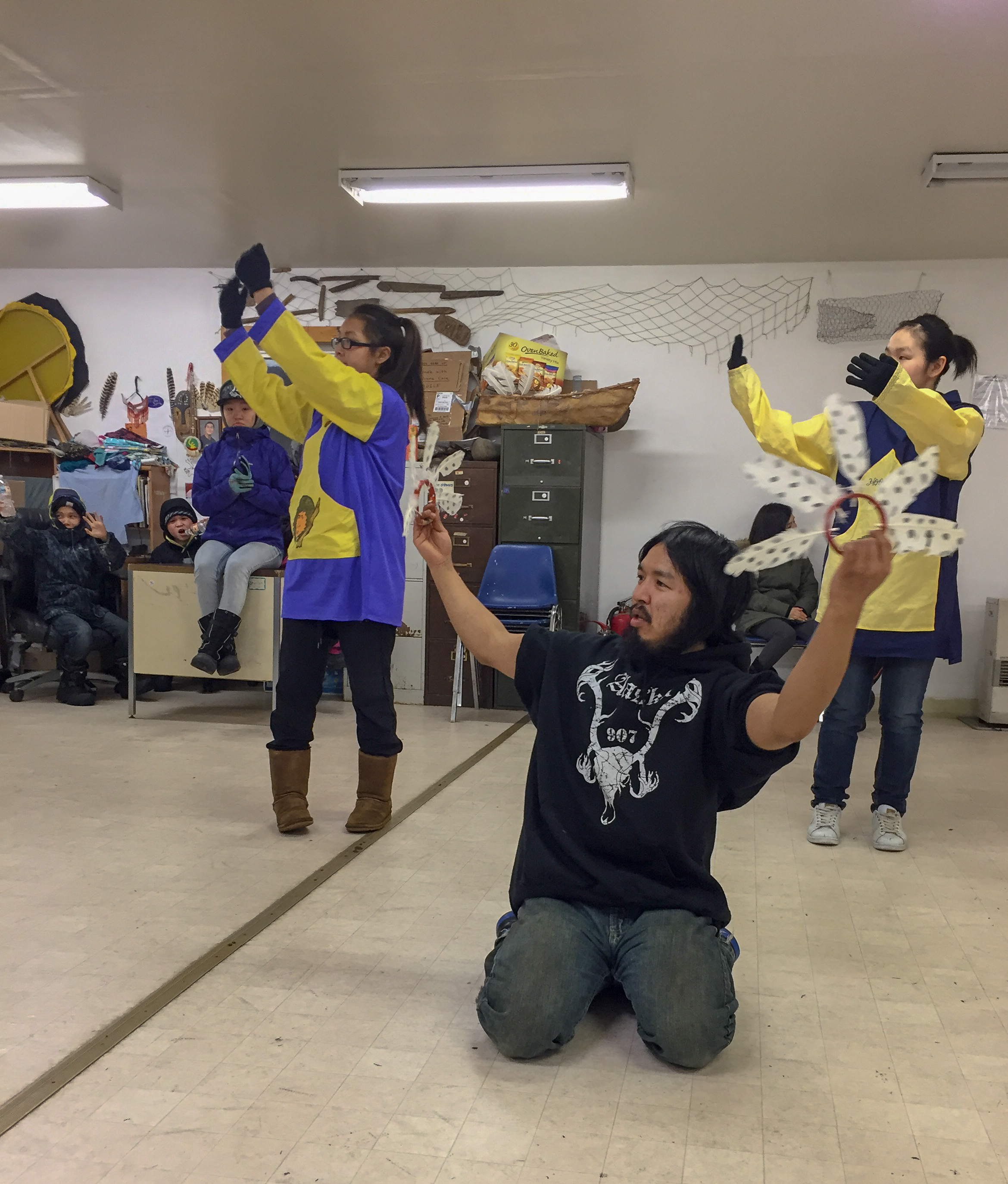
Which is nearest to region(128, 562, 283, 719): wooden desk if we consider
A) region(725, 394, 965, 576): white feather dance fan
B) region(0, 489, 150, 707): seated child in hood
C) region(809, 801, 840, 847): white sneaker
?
region(0, 489, 150, 707): seated child in hood

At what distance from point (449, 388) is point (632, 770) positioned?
4.13 metres

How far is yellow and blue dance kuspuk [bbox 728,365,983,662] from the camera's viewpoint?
2.51 meters

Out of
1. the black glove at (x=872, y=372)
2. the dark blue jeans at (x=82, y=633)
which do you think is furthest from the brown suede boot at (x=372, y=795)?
the dark blue jeans at (x=82, y=633)

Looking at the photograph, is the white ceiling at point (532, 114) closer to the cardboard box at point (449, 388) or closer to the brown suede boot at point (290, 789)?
the cardboard box at point (449, 388)

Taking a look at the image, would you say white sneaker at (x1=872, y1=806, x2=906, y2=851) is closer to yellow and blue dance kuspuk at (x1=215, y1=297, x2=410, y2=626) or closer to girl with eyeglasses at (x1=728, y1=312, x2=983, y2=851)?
girl with eyeglasses at (x1=728, y1=312, x2=983, y2=851)

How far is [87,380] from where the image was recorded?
6.13 metres

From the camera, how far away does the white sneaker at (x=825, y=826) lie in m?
2.83

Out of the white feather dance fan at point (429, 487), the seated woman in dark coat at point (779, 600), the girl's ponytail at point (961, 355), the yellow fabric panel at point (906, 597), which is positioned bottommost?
the seated woman in dark coat at point (779, 600)

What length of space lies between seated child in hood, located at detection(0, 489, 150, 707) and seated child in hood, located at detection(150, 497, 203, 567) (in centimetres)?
46

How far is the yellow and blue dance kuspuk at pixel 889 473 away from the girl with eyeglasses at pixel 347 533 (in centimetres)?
92

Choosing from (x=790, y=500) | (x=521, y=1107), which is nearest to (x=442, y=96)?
(x=790, y=500)

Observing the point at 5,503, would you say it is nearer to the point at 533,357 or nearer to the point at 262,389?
the point at 533,357

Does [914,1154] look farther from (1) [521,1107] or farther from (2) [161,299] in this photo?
(2) [161,299]

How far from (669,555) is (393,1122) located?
2.97 feet
